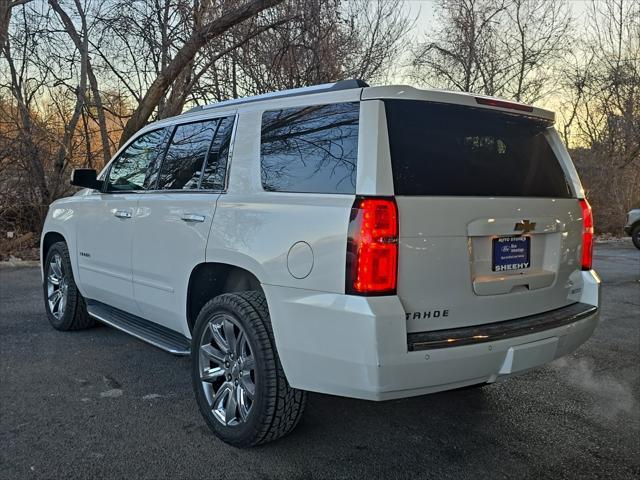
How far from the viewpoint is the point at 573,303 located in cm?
329

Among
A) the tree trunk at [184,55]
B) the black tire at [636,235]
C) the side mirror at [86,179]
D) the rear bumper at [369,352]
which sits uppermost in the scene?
the tree trunk at [184,55]

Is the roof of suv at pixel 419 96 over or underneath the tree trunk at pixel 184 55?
underneath

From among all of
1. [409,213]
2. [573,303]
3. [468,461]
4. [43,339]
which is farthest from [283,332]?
[43,339]

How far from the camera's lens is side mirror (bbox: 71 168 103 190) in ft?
15.3

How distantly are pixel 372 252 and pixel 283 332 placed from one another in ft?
2.08

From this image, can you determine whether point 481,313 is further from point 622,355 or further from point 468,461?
point 622,355

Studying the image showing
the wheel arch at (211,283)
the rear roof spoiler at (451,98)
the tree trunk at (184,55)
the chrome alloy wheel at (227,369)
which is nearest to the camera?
the rear roof spoiler at (451,98)

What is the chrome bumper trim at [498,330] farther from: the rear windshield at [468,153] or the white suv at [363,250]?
the rear windshield at [468,153]

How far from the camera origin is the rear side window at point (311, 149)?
8.83 ft

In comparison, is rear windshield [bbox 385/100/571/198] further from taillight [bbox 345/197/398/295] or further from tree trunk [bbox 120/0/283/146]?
tree trunk [bbox 120/0/283/146]

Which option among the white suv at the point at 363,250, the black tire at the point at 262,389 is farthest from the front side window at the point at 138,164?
the black tire at the point at 262,389

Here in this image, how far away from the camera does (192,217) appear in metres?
3.42

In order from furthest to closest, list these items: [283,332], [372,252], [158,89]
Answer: [158,89] < [283,332] < [372,252]

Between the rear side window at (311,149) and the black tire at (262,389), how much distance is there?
0.66 meters
